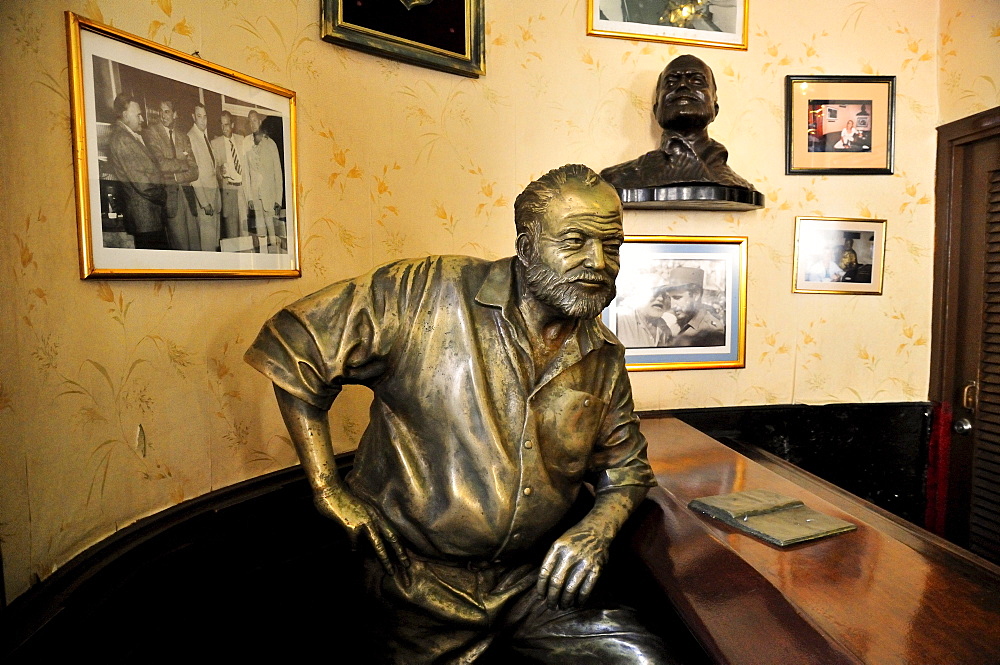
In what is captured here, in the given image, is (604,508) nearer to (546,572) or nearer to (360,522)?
(546,572)

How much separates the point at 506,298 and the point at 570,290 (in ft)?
0.55

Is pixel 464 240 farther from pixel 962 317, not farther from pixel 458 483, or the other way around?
pixel 962 317

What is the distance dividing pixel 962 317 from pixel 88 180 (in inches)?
140

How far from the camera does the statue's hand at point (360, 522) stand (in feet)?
4.79

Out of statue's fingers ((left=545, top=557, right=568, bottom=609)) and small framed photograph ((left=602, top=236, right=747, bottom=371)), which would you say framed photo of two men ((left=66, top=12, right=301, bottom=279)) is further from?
small framed photograph ((left=602, top=236, right=747, bottom=371))

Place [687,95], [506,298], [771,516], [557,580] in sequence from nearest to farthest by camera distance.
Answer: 1. [557,580]
2. [506,298]
3. [771,516]
4. [687,95]

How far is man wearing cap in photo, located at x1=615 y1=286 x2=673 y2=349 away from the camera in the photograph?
3.07 m

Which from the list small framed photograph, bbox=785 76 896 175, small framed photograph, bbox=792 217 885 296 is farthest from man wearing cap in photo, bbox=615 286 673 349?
small framed photograph, bbox=785 76 896 175

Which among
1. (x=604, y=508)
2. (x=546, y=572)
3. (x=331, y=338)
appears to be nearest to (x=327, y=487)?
(x=331, y=338)

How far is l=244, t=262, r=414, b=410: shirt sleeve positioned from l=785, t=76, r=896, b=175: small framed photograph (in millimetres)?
2418

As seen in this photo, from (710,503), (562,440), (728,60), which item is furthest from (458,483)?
(728,60)

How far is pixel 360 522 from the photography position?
1464mm

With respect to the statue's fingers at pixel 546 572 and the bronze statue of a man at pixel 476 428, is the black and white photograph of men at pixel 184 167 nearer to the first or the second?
the bronze statue of a man at pixel 476 428

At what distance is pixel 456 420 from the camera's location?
1.49 metres
